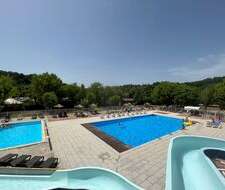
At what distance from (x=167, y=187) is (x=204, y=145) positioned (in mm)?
6596

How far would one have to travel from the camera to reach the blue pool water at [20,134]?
39.5 feet

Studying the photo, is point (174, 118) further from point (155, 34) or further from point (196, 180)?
point (196, 180)

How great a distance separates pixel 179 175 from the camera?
676 cm

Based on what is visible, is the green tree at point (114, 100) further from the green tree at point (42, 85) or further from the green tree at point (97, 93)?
the green tree at point (42, 85)

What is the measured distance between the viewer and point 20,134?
47.3 feet

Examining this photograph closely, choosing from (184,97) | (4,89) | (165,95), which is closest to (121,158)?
(4,89)

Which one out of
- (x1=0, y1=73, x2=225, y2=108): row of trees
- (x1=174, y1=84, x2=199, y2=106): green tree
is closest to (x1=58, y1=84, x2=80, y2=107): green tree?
(x1=0, y1=73, x2=225, y2=108): row of trees

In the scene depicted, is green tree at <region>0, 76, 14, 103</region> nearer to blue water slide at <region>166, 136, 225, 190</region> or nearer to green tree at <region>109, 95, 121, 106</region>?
green tree at <region>109, 95, 121, 106</region>

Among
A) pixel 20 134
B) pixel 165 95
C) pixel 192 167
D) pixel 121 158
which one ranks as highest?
pixel 165 95

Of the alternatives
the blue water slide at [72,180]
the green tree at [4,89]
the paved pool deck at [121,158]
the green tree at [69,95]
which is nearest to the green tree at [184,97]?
the green tree at [69,95]

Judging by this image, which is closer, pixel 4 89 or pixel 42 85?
pixel 4 89

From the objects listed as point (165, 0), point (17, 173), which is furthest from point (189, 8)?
point (17, 173)

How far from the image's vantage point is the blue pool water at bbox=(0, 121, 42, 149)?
12.0m

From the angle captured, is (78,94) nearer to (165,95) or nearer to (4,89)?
(4,89)
